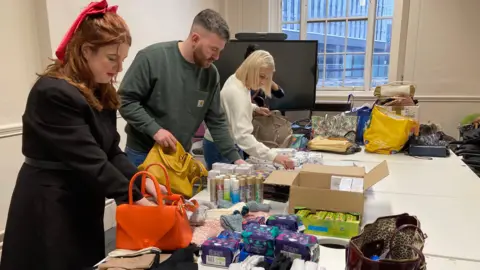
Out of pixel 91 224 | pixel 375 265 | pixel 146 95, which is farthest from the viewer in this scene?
pixel 146 95

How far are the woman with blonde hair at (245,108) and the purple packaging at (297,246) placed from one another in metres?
0.85

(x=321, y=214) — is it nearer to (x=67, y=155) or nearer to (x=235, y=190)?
(x=235, y=190)

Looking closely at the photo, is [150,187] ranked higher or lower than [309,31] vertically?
lower

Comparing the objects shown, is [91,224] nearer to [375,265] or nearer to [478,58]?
[375,265]

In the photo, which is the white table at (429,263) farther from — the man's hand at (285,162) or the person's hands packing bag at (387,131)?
the person's hands packing bag at (387,131)

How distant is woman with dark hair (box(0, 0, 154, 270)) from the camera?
1.12 metres

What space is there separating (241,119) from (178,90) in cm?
39

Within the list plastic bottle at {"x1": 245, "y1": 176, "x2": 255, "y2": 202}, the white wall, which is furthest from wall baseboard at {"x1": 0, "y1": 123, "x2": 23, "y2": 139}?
plastic bottle at {"x1": 245, "y1": 176, "x2": 255, "y2": 202}

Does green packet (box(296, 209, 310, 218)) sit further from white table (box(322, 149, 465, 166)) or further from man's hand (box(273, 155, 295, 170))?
white table (box(322, 149, 465, 166))

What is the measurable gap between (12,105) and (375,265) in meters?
2.17

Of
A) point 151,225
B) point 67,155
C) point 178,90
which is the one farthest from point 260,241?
point 178,90

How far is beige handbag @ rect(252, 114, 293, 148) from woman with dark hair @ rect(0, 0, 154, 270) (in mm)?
1394

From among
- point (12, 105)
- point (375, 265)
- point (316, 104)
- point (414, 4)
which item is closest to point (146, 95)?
point (12, 105)

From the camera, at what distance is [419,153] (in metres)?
2.57
